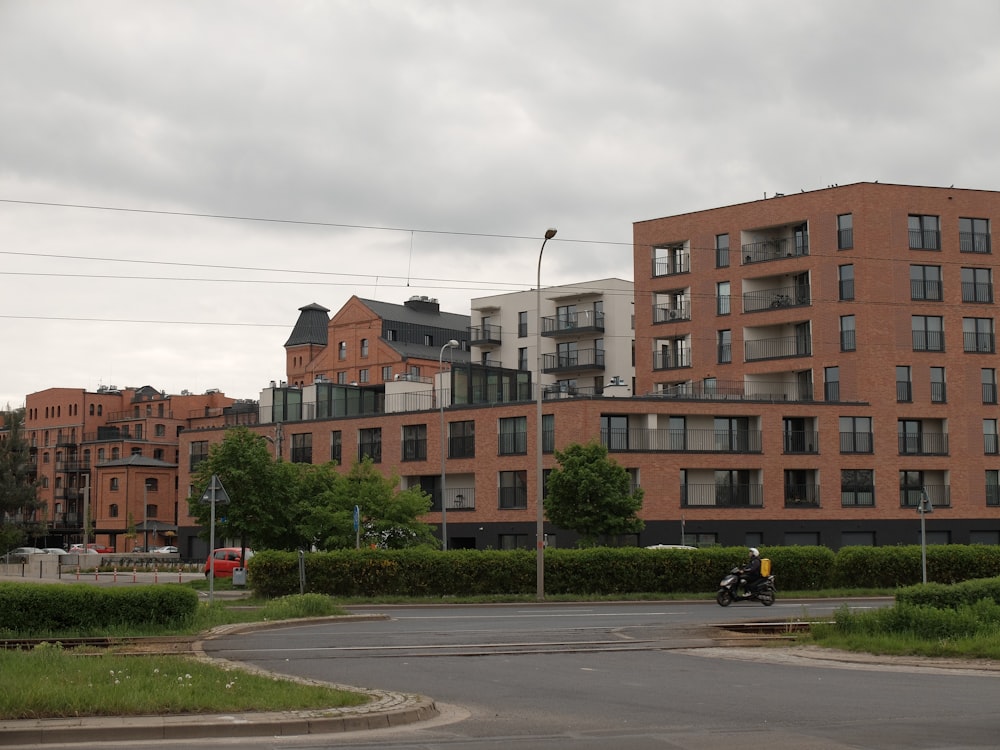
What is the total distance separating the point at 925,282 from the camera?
2413 inches

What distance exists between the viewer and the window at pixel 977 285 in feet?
203

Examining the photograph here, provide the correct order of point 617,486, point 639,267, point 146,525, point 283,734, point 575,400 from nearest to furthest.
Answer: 1. point 283,734
2. point 617,486
3. point 575,400
4. point 639,267
5. point 146,525

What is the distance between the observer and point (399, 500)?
1604 inches

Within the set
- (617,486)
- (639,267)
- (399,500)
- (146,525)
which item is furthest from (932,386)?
(146,525)

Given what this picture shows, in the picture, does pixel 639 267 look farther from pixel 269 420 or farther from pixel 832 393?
pixel 269 420

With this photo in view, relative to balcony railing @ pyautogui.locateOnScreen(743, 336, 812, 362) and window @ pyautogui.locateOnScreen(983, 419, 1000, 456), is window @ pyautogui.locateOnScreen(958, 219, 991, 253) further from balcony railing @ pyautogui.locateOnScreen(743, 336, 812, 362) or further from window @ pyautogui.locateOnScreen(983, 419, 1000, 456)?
balcony railing @ pyautogui.locateOnScreen(743, 336, 812, 362)

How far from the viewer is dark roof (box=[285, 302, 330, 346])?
114688mm

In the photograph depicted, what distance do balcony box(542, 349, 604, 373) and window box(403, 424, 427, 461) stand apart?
51.9 feet

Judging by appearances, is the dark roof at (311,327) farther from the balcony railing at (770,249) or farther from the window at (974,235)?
the window at (974,235)

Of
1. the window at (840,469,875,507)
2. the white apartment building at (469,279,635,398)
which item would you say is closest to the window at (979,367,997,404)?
the window at (840,469,875,507)

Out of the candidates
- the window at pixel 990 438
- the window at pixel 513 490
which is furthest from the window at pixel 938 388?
the window at pixel 513 490

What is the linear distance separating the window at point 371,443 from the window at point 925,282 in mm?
29334

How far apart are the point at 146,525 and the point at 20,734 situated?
99481 millimetres

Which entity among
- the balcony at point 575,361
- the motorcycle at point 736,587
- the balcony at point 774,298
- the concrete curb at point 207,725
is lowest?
the motorcycle at point 736,587
